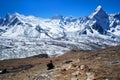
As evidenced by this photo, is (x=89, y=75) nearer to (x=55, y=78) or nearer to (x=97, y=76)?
(x=97, y=76)

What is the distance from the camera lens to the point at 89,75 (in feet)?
88.3

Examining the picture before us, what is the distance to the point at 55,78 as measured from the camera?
3050 cm

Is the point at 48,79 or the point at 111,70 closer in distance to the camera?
the point at 111,70

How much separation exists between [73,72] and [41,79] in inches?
194

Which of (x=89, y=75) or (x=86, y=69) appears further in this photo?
(x=86, y=69)

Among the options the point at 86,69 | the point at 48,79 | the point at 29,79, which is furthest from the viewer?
the point at 29,79

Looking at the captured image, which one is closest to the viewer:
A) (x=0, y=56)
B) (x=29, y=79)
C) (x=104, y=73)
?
(x=104, y=73)

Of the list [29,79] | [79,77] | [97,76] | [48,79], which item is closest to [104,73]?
[97,76]

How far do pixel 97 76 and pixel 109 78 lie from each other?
4.96ft

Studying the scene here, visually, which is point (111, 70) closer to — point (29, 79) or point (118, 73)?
point (118, 73)

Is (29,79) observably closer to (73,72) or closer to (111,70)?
(73,72)

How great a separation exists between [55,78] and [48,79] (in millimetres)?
1534

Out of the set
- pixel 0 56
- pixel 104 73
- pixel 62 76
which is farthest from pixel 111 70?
pixel 0 56

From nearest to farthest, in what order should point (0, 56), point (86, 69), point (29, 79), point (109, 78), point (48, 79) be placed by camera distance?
point (109, 78) → point (86, 69) → point (48, 79) → point (29, 79) → point (0, 56)
